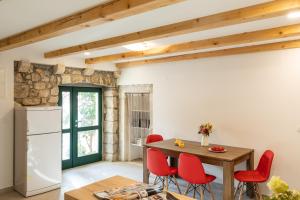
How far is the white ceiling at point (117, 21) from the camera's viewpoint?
2.31 metres

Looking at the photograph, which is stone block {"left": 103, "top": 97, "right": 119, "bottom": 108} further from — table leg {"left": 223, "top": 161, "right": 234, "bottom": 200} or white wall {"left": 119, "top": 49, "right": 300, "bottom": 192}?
table leg {"left": 223, "top": 161, "right": 234, "bottom": 200}

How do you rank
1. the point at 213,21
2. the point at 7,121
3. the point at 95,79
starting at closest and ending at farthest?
the point at 213,21 → the point at 7,121 → the point at 95,79

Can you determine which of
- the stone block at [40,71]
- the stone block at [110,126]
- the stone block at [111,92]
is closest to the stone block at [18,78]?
the stone block at [40,71]

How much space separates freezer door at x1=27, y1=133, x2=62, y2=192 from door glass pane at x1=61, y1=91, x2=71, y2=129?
48.9 inches

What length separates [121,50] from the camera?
4.64 m

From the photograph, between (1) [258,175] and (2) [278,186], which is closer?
(2) [278,186]

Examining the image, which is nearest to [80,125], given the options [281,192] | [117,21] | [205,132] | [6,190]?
[6,190]

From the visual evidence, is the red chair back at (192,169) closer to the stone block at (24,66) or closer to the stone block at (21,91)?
the stone block at (21,91)

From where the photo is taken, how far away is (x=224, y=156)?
3621 mm

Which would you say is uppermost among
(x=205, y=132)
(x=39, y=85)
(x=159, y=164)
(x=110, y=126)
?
(x=39, y=85)

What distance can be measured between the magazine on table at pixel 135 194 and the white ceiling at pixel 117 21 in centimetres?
179

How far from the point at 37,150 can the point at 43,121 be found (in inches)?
20.0

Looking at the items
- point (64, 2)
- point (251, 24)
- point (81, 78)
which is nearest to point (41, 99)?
point (81, 78)

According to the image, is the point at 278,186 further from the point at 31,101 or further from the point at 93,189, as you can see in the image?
the point at 31,101
